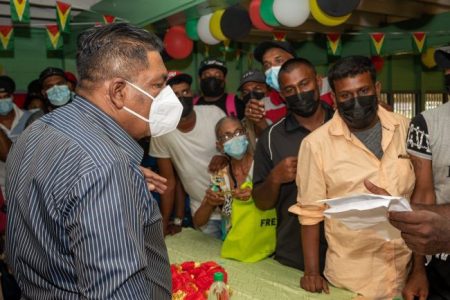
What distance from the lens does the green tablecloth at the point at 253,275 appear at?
2102 mm

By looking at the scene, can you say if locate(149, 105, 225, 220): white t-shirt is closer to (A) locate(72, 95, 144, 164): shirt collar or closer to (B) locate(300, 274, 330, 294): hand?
(B) locate(300, 274, 330, 294): hand

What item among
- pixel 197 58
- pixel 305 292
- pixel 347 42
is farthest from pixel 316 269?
pixel 197 58

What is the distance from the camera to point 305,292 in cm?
210

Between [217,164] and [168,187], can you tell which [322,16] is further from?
[168,187]

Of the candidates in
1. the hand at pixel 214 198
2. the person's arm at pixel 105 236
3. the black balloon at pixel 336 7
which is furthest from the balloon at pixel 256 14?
the person's arm at pixel 105 236

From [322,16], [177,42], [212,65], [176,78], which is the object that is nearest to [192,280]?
[176,78]

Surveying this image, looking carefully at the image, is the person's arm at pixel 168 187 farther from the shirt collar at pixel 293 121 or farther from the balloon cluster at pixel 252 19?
the balloon cluster at pixel 252 19

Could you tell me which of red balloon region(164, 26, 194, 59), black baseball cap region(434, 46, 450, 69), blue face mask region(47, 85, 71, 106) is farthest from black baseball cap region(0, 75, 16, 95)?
black baseball cap region(434, 46, 450, 69)

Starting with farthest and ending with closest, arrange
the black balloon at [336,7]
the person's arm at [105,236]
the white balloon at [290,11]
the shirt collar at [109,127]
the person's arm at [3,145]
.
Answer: the white balloon at [290,11], the black balloon at [336,7], the person's arm at [3,145], the shirt collar at [109,127], the person's arm at [105,236]

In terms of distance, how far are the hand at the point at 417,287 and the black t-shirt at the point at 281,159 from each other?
1.91ft

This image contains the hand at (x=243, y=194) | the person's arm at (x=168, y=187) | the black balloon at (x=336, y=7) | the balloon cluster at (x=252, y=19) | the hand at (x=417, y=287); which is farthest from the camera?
the balloon cluster at (x=252, y=19)

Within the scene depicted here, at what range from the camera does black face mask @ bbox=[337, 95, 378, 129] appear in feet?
6.67

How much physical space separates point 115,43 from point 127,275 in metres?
0.62

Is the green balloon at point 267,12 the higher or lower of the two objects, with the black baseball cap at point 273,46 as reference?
higher
